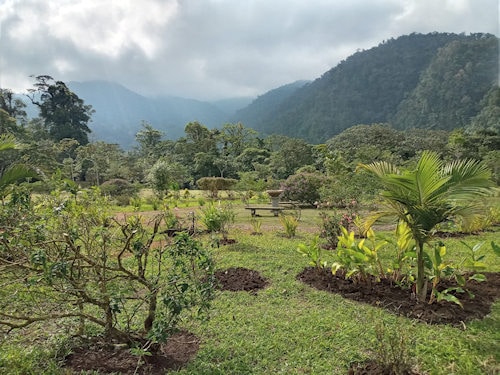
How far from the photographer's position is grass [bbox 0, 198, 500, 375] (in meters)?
2.73

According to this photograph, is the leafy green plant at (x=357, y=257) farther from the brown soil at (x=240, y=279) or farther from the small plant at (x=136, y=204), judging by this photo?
the small plant at (x=136, y=204)

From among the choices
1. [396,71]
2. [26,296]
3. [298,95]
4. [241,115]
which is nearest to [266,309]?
[26,296]

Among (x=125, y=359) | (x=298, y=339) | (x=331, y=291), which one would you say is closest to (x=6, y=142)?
(x=125, y=359)

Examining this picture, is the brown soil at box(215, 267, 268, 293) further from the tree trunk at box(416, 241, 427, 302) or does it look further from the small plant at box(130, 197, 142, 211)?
the small plant at box(130, 197, 142, 211)

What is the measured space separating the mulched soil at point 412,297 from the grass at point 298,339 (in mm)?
121

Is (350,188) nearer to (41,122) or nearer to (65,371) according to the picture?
(65,371)

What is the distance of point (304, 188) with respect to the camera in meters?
15.5

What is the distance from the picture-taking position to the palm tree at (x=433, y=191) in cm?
340

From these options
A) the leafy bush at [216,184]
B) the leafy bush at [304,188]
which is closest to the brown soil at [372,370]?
the leafy bush at [304,188]

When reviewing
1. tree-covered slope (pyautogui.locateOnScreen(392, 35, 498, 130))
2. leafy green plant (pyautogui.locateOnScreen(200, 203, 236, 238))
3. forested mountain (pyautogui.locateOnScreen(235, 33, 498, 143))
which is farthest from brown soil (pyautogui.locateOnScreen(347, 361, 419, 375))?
forested mountain (pyautogui.locateOnScreen(235, 33, 498, 143))

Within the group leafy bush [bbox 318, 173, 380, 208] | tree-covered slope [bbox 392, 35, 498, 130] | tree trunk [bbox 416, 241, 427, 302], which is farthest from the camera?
tree-covered slope [bbox 392, 35, 498, 130]

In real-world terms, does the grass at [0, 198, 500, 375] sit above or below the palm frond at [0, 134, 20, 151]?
below

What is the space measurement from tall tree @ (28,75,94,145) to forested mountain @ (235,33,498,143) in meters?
38.4

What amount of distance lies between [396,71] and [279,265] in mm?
78789
